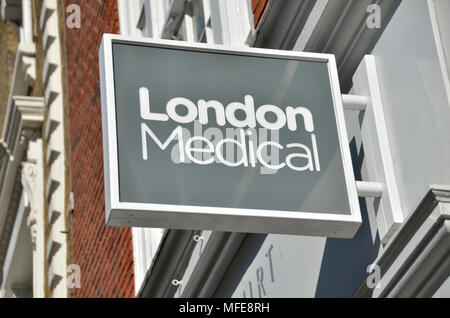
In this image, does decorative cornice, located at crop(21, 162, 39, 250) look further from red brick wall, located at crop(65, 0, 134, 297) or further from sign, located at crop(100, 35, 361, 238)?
sign, located at crop(100, 35, 361, 238)

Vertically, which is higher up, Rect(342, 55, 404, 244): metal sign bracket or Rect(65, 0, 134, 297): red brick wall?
Rect(65, 0, 134, 297): red brick wall

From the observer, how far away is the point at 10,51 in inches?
618

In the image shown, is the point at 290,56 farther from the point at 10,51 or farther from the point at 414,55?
the point at 10,51

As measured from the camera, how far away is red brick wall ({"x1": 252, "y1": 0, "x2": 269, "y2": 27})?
19.6ft

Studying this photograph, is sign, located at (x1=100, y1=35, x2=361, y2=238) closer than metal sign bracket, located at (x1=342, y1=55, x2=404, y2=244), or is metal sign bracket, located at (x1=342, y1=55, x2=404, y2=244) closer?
sign, located at (x1=100, y1=35, x2=361, y2=238)

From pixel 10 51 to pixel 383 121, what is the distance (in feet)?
38.5

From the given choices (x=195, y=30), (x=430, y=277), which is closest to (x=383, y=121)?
(x=430, y=277)

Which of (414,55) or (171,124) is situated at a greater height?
(414,55)

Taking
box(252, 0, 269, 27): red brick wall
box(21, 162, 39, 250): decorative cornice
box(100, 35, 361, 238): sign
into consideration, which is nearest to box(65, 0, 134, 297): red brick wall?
box(21, 162, 39, 250): decorative cornice

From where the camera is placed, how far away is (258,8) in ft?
20.1

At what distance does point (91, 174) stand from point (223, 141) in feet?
18.6

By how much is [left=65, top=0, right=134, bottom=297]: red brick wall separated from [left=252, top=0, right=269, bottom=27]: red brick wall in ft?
9.65

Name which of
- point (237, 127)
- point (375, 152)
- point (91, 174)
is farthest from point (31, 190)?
point (237, 127)
